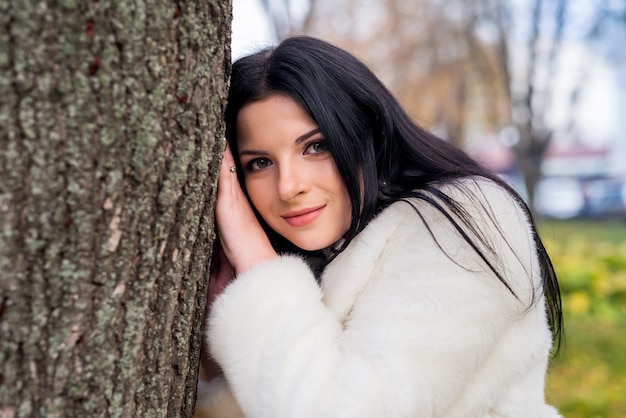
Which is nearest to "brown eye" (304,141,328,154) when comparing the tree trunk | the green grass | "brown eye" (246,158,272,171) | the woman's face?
the woman's face

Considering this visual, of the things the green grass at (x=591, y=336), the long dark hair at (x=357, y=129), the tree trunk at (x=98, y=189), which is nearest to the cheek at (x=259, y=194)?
the long dark hair at (x=357, y=129)

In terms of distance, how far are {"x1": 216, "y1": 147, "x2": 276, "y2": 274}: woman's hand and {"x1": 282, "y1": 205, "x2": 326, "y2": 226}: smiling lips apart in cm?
15

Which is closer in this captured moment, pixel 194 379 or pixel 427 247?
pixel 194 379

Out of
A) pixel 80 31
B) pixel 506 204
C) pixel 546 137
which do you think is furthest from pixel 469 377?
pixel 546 137

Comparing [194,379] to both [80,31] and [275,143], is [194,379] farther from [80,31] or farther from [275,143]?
[80,31]

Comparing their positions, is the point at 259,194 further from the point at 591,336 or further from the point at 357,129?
the point at 591,336

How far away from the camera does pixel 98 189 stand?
1298 mm

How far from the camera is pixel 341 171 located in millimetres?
2078

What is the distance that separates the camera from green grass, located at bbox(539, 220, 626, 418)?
473cm

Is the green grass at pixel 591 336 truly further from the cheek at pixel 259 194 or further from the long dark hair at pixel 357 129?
the cheek at pixel 259 194

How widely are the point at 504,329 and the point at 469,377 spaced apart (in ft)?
0.64

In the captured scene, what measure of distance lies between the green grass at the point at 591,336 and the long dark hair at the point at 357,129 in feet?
5.84

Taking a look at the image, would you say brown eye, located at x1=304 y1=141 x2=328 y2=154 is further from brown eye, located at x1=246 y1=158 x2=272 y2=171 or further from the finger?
the finger

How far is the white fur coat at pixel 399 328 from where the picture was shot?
1.64 m
